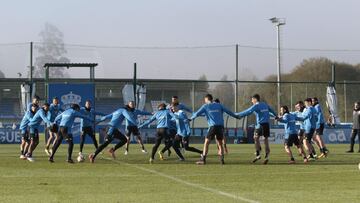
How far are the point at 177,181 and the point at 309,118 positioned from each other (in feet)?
32.6

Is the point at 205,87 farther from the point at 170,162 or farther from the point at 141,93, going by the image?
the point at 170,162

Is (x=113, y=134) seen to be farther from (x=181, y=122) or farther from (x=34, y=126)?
(x=34, y=126)

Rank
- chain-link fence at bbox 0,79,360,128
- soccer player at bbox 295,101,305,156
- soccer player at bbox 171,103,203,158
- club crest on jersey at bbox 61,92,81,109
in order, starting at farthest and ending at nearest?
chain-link fence at bbox 0,79,360,128, club crest on jersey at bbox 61,92,81,109, soccer player at bbox 295,101,305,156, soccer player at bbox 171,103,203,158

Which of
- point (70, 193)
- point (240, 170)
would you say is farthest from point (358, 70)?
point (70, 193)

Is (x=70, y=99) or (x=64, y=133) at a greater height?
(x=70, y=99)

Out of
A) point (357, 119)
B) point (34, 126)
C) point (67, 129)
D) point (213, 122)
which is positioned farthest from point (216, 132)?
point (357, 119)

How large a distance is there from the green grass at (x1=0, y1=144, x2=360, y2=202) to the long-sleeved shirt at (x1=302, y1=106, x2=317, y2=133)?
7.54 feet

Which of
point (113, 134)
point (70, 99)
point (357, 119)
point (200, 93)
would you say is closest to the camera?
point (113, 134)

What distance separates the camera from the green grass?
41.2ft

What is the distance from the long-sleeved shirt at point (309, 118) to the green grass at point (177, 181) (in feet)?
7.54

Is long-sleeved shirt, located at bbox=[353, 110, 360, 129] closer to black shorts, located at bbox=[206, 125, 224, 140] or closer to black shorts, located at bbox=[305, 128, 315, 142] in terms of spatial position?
black shorts, located at bbox=[305, 128, 315, 142]

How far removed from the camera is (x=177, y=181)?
15.5 metres

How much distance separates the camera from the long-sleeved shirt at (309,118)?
24.0 meters

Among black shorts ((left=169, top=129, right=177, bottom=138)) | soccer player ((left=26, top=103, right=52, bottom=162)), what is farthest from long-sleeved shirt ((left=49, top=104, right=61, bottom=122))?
black shorts ((left=169, top=129, right=177, bottom=138))
